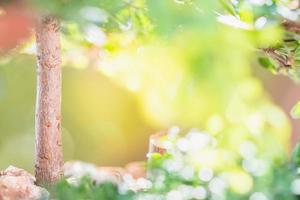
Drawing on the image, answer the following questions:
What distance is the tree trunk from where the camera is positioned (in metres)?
0.86

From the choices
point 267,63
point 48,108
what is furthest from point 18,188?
point 267,63

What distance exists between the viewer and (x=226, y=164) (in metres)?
0.50

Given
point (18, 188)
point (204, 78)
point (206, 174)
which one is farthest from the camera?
point (18, 188)

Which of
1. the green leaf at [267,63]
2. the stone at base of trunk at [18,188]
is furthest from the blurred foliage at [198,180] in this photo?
the green leaf at [267,63]

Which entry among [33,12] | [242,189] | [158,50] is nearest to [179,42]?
[158,50]

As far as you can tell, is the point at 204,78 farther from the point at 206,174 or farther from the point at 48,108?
the point at 48,108

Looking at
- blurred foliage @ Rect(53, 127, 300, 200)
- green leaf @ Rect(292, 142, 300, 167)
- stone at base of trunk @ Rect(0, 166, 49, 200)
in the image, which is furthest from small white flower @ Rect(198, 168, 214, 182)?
stone at base of trunk @ Rect(0, 166, 49, 200)

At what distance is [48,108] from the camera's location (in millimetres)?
899

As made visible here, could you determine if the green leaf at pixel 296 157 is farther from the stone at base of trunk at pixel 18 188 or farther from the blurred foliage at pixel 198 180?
the stone at base of trunk at pixel 18 188

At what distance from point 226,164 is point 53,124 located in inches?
19.6

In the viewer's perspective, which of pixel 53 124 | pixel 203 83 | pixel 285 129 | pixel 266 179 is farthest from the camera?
pixel 53 124

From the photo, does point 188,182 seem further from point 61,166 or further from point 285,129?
point 61,166

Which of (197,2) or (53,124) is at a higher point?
(53,124)

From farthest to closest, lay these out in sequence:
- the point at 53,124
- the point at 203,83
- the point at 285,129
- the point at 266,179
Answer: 1. the point at 53,124
2. the point at 266,179
3. the point at 285,129
4. the point at 203,83
